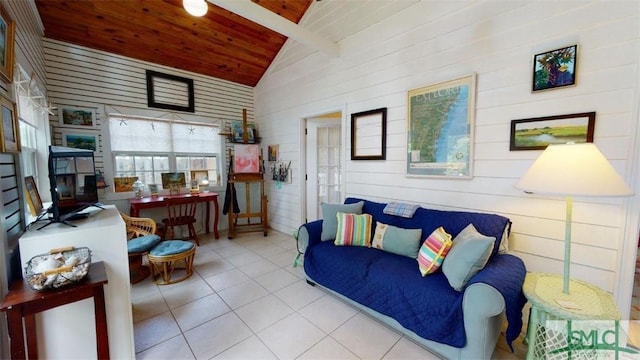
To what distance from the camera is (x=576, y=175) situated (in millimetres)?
1300

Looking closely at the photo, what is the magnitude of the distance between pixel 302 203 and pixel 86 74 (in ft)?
11.9

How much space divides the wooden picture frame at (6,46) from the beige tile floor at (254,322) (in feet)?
6.60

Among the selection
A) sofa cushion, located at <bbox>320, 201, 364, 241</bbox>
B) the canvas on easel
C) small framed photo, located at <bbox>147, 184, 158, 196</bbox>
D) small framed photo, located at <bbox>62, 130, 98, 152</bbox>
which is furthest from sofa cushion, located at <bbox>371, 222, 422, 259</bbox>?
small framed photo, located at <bbox>62, 130, 98, 152</bbox>

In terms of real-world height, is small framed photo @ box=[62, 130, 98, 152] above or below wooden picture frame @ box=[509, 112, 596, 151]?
above

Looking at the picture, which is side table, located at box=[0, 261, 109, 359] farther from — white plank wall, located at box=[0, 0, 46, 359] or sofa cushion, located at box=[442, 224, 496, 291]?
sofa cushion, located at box=[442, 224, 496, 291]

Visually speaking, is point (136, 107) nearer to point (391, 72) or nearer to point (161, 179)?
point (161, 179)

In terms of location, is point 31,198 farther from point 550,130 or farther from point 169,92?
point 550,130

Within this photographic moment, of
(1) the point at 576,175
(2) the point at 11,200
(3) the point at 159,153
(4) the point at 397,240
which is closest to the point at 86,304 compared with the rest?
(2) the point at 11,200

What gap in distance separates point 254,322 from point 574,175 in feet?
7.96

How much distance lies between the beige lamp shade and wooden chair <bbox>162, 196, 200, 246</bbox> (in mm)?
4119

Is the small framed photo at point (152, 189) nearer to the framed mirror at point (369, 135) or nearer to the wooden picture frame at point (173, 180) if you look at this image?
the wooden picture frame at point (173, 180)

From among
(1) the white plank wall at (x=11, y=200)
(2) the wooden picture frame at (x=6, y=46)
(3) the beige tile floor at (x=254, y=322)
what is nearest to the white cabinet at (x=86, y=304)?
(1) the white plank wall at (x=11, y=200)

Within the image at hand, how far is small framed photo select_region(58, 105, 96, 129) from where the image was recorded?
10.7ft

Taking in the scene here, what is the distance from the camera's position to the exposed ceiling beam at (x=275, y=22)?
244 cm
